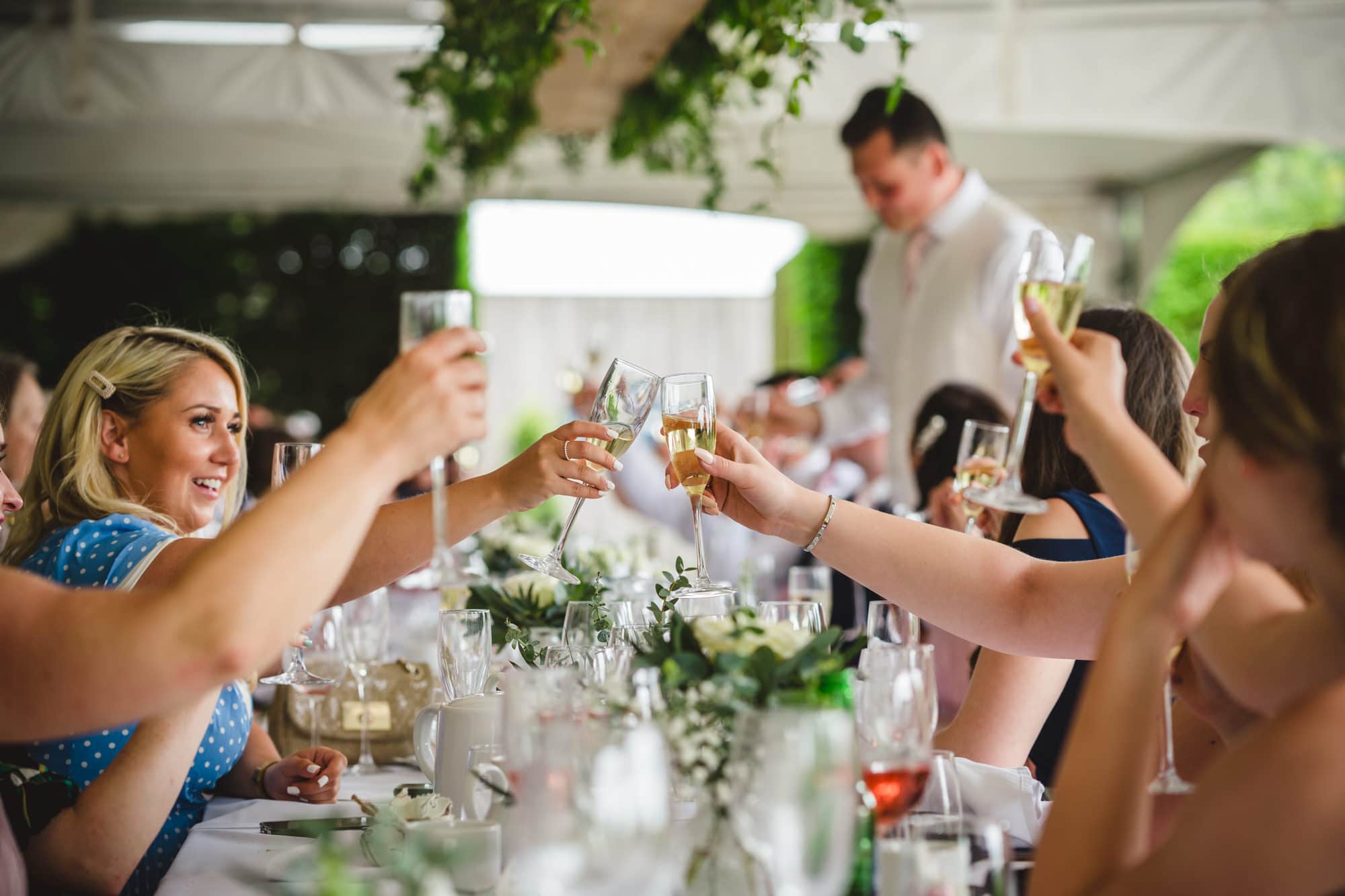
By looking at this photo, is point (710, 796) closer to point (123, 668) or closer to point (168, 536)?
point (123, 668)

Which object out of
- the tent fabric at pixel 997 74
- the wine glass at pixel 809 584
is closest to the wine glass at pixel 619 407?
the wine glass at pixel 809 584

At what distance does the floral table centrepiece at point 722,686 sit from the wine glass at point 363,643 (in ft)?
4.03

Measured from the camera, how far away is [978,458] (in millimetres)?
2713

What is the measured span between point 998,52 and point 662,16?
2752 millimetres

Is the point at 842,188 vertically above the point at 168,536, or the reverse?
the point at 842,188

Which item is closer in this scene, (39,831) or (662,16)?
(39,831)

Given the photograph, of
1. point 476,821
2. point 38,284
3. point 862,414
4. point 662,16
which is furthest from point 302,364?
point 476,821

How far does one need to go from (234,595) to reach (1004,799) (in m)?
1.11

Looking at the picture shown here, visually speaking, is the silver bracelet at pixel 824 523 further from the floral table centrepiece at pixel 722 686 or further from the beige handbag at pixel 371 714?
the beige handbag at pixel 371 714

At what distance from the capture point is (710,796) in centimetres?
123

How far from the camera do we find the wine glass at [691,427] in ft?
6.26

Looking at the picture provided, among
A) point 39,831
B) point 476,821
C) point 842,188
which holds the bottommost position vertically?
point 39,831

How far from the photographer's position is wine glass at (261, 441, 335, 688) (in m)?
1.98

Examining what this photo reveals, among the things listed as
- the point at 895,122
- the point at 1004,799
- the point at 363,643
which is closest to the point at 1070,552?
the point at 1004,799
